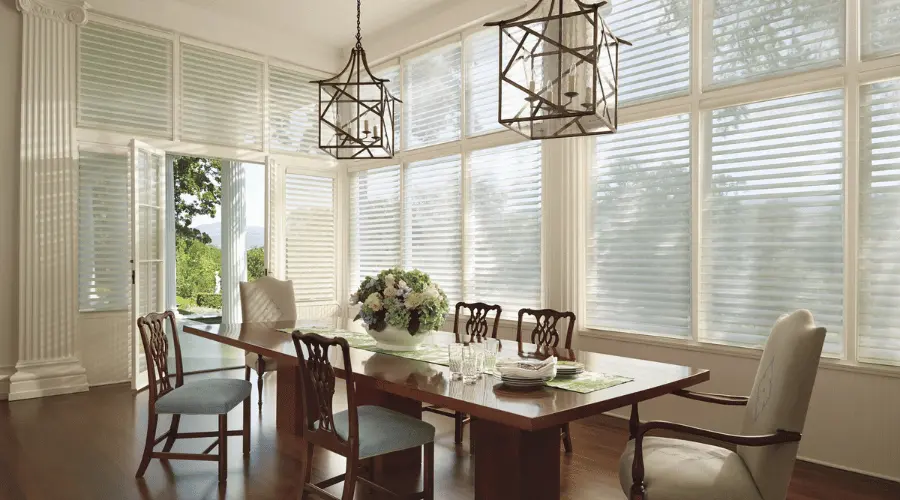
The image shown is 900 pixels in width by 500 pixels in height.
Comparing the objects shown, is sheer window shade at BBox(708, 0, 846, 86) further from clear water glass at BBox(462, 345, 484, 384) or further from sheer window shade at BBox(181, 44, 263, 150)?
sheer window shade at BBox(181, 44, 263, 150)

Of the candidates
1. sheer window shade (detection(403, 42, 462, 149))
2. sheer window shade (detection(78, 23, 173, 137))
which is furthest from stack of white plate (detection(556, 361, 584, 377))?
sheer window shade (detection(78, 23, 173, 137))

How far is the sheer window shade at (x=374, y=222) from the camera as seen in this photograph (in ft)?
21.6

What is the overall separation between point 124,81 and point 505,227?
3.68 m

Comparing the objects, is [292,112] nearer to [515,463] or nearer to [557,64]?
[557,64]

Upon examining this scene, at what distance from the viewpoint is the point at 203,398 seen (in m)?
3.15

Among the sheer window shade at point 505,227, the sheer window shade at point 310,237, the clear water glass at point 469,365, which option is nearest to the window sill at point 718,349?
the sheer window shade at point 505,227

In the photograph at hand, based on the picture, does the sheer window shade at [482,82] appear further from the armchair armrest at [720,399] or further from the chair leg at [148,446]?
the chair leg at [148,446]

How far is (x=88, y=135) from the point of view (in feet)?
17.2

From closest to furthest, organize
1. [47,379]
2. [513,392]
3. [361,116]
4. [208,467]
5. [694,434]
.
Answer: [694,434], [513,392], [208,467], [361,116], [47,379]

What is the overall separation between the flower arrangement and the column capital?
396 cm

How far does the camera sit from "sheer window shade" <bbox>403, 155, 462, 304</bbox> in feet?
19.1

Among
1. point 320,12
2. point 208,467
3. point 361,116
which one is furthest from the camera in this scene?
point 320,12

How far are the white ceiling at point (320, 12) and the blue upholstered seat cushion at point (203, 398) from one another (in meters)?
3.87

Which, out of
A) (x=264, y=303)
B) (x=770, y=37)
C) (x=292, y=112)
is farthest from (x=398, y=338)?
(x=292, y=112)
